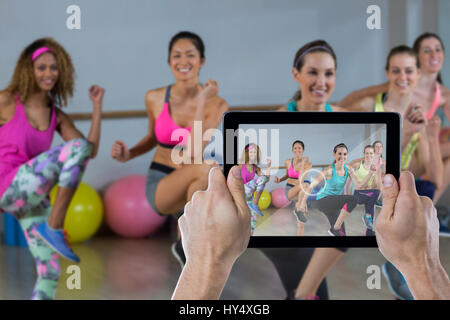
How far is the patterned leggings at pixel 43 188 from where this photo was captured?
178cm

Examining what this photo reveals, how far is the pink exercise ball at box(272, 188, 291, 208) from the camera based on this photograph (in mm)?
829

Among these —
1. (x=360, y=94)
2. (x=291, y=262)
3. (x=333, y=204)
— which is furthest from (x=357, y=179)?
(x=360, y=94)

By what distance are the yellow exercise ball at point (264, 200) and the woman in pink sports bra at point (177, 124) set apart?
1.19 metres

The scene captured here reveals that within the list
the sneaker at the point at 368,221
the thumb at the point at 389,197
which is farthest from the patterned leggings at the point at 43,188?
the thumb at the point at 389,197

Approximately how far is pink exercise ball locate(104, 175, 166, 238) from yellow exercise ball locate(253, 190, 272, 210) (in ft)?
7.16

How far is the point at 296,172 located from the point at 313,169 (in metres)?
0.03

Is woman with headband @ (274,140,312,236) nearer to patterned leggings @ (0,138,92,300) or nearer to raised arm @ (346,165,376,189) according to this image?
raised arm @ (346,165,376,189)

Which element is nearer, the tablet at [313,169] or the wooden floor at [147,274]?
the tablet at [313,169]

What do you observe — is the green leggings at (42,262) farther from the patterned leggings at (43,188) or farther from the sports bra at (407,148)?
the sports bra at (407,148)

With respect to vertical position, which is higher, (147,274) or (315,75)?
(315,75)

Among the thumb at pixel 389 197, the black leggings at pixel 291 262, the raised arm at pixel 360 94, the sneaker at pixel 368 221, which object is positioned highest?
the raised arm at pixel 360 94

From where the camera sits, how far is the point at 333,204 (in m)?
0.81

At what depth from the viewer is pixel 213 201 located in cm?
58

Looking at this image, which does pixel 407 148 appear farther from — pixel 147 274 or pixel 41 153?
pixel 41 153
